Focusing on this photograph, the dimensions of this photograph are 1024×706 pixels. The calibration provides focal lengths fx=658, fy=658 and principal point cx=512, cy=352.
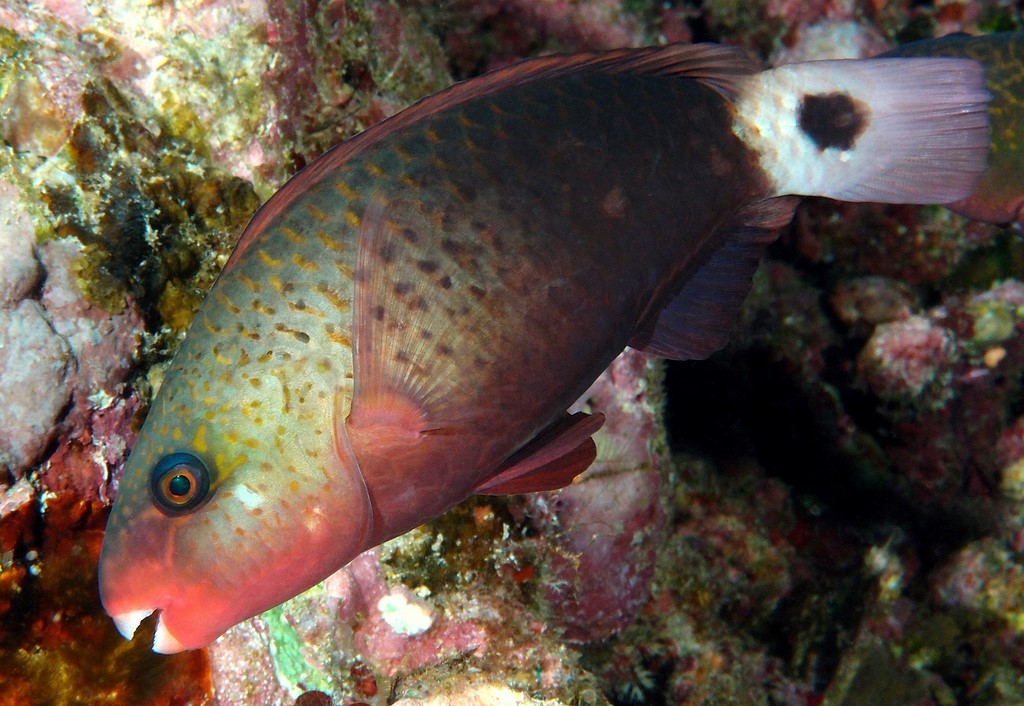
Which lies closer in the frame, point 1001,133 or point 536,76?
point 536,76

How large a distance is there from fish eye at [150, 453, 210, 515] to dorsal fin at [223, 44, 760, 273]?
0.56m

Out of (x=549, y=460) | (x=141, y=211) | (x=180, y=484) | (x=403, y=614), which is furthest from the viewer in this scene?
(x=403, y=614)

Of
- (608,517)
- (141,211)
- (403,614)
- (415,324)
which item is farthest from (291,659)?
(141,211)

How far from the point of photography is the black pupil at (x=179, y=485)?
1.68 meters

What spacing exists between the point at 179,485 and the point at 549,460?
109 centimetres

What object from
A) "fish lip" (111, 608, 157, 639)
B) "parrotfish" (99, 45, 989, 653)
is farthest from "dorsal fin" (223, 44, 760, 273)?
"fish lip" (111, 608, 157, 639)

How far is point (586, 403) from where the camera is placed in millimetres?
3512

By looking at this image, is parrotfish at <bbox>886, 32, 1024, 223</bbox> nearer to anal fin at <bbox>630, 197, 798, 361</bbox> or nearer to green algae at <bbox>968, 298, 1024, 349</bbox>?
anal fin at <bbox>630, 197, 798, 361</bbox>

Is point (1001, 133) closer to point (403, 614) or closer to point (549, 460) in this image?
point (549, 460)

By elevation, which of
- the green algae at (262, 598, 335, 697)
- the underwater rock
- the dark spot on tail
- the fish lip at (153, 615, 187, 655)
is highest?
the dark spot on tail

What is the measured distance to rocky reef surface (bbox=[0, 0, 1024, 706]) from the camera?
2418 millimetres

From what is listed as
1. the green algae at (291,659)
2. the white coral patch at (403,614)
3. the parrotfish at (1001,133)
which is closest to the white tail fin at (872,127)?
the parrotfish at (1001,133)

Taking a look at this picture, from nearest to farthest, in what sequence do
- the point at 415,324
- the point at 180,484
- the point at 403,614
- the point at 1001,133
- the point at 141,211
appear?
1. the point at 180,484
2. the point at 415,324
3. the point at 141,211
4. the point at 403,614
5. the point at 1001,133

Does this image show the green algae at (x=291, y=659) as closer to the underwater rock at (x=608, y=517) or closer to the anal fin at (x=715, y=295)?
the underwater rock at (x=608, y=517)
